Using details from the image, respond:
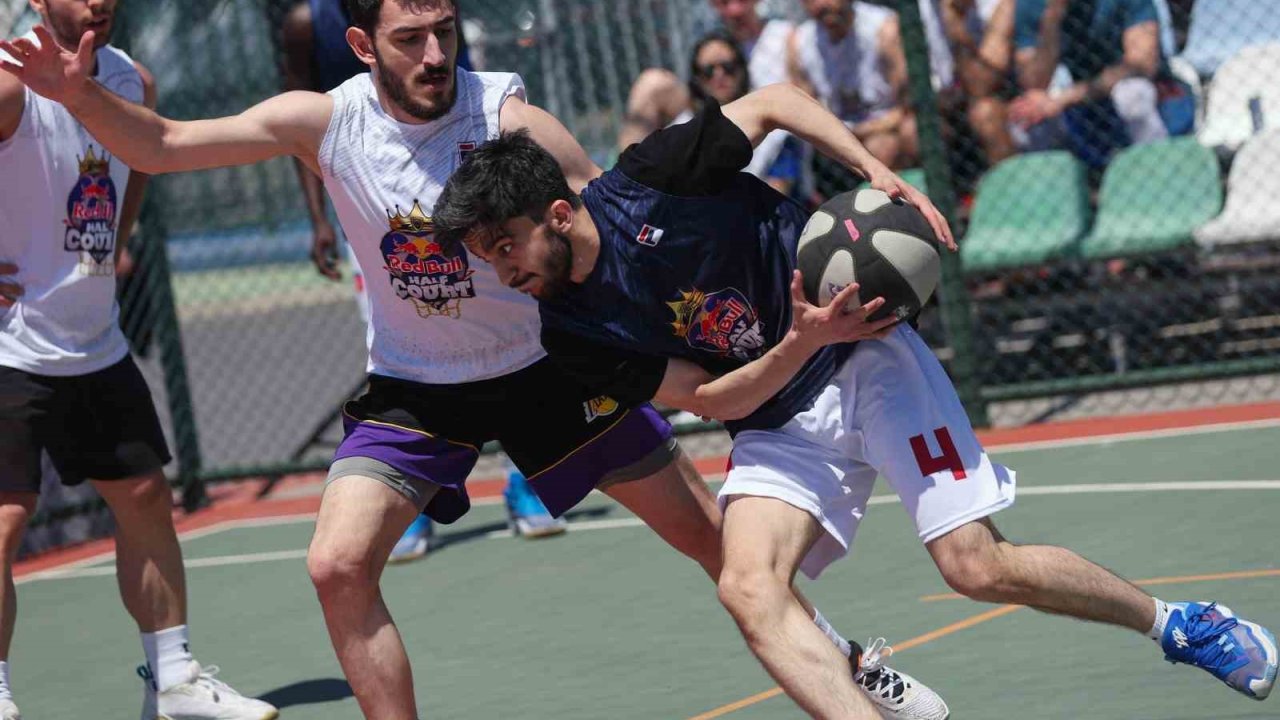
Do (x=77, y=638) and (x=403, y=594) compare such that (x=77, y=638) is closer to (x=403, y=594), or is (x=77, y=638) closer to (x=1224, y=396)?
(x=403, y=594)

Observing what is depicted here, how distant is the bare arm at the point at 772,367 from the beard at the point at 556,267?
12.8 inches

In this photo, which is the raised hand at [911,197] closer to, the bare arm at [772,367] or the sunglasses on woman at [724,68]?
the bare arm at [772,367]

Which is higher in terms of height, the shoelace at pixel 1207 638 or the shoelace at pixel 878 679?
the shoelace at pixel 1207 638

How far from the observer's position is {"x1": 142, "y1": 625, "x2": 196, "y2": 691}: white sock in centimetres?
586

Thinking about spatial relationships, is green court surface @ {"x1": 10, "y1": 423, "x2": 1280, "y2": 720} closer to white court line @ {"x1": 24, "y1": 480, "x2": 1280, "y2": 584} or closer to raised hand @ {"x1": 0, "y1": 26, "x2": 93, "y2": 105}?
white court line @ {"x1": 24, "y1": 480, "x2": 1280, "y2": 584}

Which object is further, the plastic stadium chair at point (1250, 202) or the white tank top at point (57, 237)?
the plastic stadium chair at point (1250, 202)

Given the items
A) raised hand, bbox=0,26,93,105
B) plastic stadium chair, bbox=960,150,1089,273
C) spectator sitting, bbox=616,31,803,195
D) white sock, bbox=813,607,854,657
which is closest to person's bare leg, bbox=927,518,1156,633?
white sock, bbox=813,607,854,657

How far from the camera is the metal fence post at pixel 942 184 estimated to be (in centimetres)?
946

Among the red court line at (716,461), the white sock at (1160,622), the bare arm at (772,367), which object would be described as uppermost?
the bare arm at (772,367)

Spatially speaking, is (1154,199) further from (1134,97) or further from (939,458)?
(939,458)

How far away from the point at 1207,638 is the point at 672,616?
2.40 meters

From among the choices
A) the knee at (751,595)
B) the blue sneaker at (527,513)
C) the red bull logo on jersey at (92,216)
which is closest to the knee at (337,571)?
the knee at (751,595)

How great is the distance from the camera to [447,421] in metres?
4.95

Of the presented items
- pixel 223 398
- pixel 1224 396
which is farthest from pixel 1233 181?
pixel 223 398
